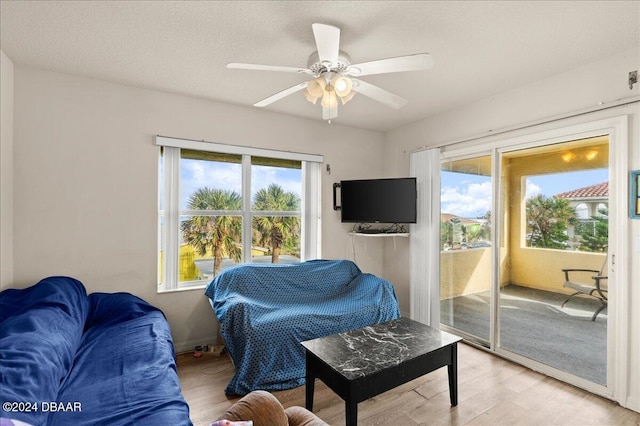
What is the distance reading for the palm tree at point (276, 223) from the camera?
11.4 ft

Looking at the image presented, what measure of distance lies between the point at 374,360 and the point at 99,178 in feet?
8.84

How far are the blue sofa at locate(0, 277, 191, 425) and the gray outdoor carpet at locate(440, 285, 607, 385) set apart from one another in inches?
114

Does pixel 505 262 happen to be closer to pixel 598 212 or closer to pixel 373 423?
pixel 598 212

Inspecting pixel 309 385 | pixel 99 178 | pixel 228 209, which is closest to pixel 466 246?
pixel 309 385

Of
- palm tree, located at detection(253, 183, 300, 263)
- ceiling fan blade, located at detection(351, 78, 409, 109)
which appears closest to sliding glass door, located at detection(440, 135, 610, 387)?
ceiling fan blade, located at detection(351, 78, 409, 109)

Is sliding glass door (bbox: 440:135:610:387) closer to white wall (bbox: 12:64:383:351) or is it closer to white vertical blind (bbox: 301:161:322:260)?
white vertical blind (bbox: 301:161:322:260)

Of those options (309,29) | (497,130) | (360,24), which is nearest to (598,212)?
(497,130)

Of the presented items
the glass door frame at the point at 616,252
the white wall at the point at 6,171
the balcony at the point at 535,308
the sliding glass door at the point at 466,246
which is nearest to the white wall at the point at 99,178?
the white wall at the point at 6,171

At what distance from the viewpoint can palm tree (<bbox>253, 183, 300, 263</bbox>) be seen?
3.47 m

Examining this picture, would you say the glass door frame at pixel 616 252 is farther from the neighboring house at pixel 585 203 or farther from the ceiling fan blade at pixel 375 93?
the ceiling fan blade at pixel 375 93

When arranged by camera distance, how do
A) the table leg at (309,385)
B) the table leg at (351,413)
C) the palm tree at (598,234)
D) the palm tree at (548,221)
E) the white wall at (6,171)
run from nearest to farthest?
the table leg at (351,413), the table leg at (309,385), the white wall at (6,171), the palm tree at (598,234), the palm tree at (548,221)

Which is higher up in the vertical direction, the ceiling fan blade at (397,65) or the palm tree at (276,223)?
the ceiling fan blade at (397,65)

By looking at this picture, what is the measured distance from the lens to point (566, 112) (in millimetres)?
2398

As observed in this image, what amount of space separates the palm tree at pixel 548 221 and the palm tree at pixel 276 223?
244cm
